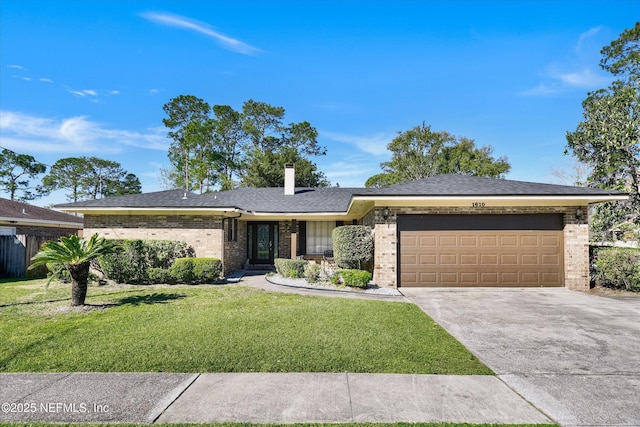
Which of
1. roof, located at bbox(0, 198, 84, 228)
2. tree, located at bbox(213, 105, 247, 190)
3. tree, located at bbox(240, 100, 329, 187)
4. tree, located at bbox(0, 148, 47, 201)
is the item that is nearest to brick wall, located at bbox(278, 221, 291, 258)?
roof, located at bbox(0, 198, 84, 228)

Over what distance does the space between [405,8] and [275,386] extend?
1228 centimetres

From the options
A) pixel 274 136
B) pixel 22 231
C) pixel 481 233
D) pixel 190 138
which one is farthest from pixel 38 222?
pixel 274 136

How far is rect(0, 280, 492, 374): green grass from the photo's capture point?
13.8ft

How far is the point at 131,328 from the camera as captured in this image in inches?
231

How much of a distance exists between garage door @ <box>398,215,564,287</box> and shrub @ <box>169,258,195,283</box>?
7.27 metres

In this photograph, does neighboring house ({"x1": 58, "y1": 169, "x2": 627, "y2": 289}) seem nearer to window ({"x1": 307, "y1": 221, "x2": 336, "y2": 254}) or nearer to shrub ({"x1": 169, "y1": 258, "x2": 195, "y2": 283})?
shrub ({"x1": 169, "y1": 258, "x2": 195, "y2": 283})

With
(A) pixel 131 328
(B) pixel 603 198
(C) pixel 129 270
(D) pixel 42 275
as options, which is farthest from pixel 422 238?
(D) pixel 42 275

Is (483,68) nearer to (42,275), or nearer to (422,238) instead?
(422,238)

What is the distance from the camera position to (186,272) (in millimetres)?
11227

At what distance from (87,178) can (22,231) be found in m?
Result: 36.4

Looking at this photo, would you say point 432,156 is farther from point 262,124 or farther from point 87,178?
point 87,178

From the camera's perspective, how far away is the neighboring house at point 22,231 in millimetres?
13336

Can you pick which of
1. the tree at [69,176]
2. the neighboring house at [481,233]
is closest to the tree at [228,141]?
the tree at [69,176]

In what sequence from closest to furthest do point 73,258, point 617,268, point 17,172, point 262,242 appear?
point 73,258 → point 617,268 → point 262,242 → point 17,172
